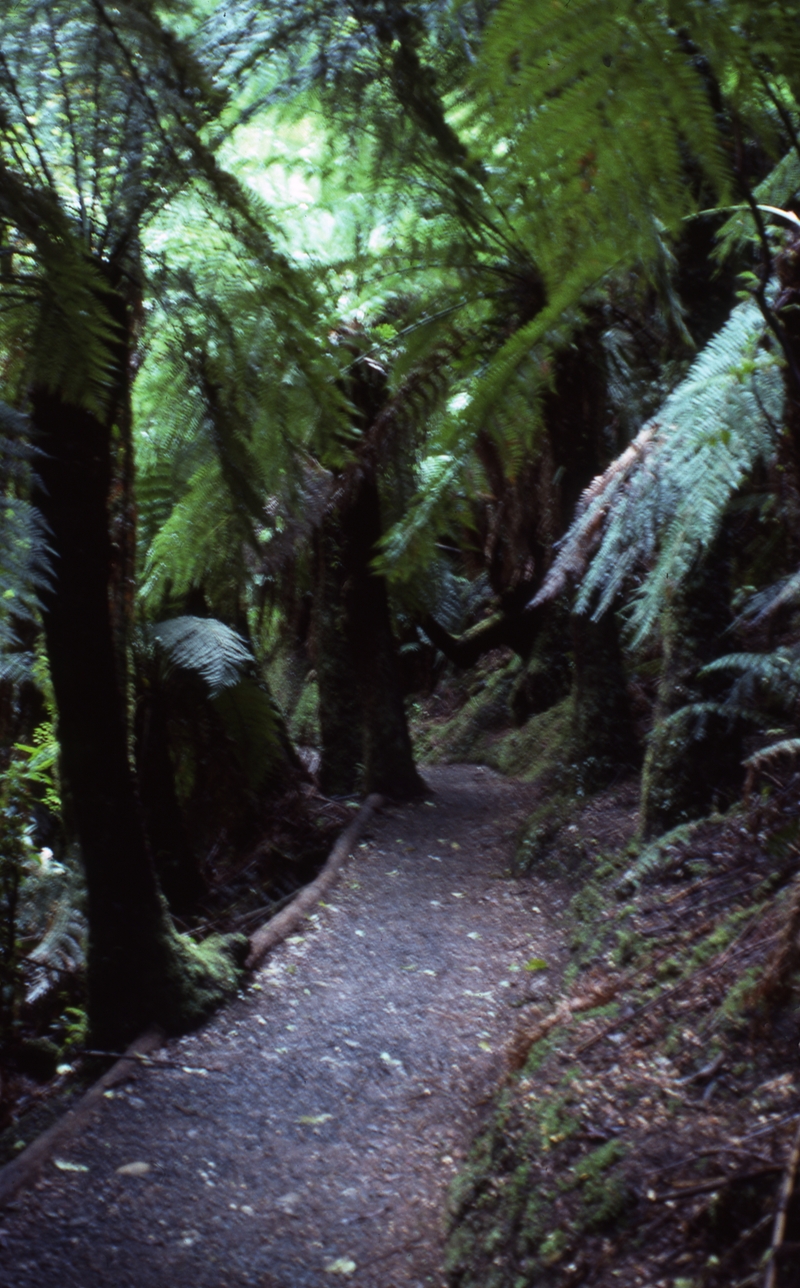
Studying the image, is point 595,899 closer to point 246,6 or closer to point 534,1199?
point 534,1199

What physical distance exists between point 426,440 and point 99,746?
2.65 m

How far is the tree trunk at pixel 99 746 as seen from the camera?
9.50ft

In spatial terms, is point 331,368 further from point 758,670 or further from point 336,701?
point 336,701

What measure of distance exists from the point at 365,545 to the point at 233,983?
12.0 feet

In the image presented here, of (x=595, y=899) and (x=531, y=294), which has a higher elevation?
(x=531, y=294)

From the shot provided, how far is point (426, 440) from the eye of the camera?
195 inches

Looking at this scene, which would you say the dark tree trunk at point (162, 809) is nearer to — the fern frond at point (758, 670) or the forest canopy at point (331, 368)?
the forest canopy at point (331, 368)

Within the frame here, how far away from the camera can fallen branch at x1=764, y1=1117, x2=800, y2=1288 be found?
1.22 m

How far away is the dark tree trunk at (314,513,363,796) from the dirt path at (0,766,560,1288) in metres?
2.61

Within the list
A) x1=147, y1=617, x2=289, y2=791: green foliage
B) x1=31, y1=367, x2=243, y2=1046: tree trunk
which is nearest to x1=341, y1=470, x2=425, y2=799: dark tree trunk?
x1=147, y1=617, x2=289, y2=791: green foliage

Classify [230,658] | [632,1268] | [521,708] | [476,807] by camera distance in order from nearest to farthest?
[632,1268] → [230,658] → [476,807] → [521,708]

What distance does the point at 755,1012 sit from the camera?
1.94 meters

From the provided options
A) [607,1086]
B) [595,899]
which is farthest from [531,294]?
[607,1086]

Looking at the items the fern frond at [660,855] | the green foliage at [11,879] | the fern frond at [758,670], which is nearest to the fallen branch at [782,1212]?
the fern frond at [758,670]
